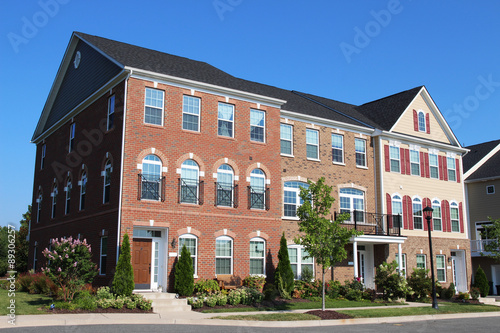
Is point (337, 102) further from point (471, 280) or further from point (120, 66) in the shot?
point (120, 66)

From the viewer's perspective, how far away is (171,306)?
1903 cm

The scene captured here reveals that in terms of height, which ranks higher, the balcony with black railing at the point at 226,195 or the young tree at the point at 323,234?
the balcony with black railing at the point at 226,195

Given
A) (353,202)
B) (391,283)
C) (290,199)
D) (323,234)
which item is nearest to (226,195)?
(290,199)

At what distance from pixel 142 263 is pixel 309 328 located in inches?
332

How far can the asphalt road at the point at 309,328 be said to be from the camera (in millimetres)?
13648

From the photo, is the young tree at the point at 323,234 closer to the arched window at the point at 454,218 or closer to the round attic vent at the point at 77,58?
the round attic vent at the point at 77,58

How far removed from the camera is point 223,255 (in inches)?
901

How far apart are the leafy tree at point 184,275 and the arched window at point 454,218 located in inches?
808

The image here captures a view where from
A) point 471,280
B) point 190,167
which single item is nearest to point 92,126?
point 190,167

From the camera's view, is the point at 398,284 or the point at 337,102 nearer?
the point at 398,284

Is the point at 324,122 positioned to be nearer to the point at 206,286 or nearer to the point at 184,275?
the point at 206,286

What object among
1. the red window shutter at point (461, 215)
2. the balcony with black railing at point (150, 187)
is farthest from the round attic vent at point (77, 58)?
the red window shutter at point (461, 215)

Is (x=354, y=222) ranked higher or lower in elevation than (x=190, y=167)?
lower

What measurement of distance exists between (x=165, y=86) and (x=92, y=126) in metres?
4.93
